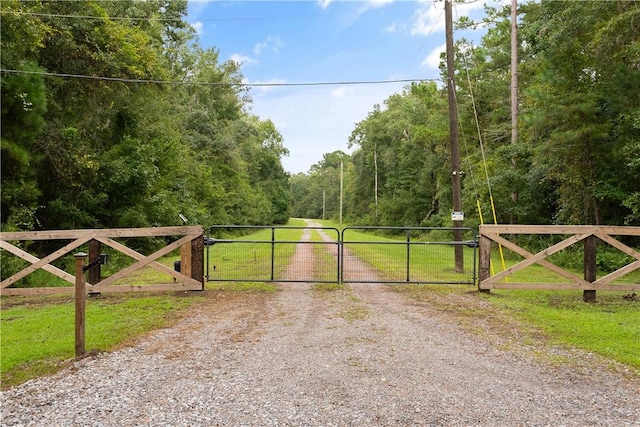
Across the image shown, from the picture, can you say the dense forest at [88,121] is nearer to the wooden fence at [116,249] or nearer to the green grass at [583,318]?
the wooden fence at [116,249]

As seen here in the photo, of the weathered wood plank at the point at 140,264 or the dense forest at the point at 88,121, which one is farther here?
the dense forest at the point at 88,121

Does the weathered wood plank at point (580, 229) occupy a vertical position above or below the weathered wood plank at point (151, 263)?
above

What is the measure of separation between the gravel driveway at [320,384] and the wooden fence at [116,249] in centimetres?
238

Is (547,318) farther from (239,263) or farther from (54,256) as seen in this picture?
(54,256)

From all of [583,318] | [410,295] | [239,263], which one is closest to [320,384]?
[583,318]

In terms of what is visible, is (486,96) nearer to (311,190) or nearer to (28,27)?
(28,27)

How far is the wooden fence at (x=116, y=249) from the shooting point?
26.6 ft

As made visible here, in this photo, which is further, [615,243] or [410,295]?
[410,295]

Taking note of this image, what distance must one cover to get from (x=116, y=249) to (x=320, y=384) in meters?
5.67

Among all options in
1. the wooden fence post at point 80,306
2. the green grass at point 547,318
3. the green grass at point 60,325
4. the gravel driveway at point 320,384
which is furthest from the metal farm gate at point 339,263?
the wooden fence post at point 80,306

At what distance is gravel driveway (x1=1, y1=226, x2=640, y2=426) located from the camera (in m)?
3.58

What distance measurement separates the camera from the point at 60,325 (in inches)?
254

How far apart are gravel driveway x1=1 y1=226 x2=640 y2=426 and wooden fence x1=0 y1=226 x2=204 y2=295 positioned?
2.38m

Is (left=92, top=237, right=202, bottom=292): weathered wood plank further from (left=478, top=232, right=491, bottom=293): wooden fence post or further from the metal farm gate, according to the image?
(left=478, top=232, right=491, bottom=293): wooden fence post
